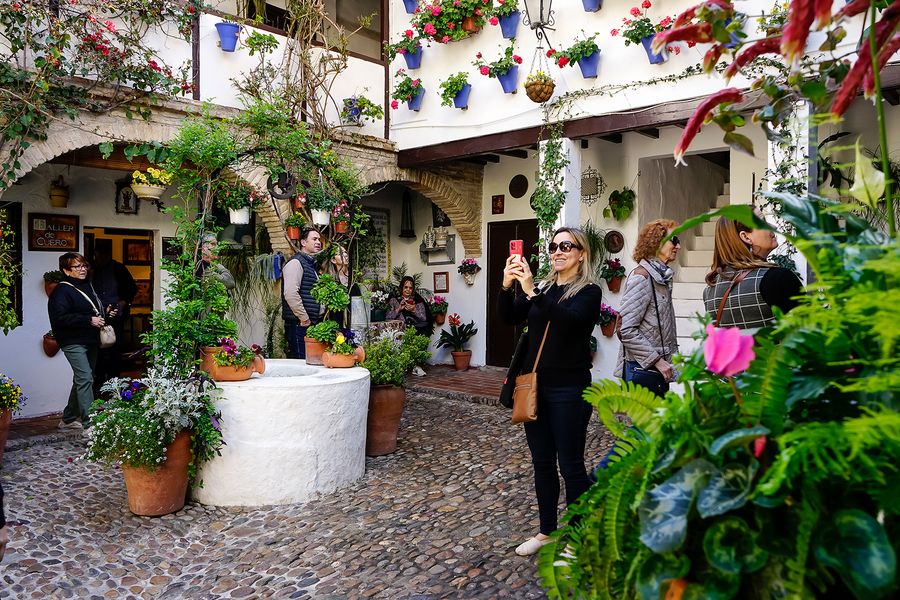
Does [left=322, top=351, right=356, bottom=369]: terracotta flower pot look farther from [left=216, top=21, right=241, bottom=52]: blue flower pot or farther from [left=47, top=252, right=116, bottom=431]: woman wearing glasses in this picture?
[left=216, top=21, right=241, bottom=52]: blue flower pot

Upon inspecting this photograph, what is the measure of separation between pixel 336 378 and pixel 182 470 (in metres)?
1.13

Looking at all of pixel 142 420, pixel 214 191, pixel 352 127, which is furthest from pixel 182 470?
pixel 352 127

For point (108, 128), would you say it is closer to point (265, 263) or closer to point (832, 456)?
point (265, 263)

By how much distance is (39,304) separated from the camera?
7578mm

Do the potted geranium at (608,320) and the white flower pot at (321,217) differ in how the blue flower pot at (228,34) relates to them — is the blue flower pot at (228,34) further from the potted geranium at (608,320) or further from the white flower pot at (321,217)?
the potted geranium at (608,320)

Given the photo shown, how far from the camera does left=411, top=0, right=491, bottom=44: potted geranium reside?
8.16 meters

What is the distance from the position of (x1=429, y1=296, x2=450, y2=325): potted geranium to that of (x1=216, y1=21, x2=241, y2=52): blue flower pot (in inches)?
183

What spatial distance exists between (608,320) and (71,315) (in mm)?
5839

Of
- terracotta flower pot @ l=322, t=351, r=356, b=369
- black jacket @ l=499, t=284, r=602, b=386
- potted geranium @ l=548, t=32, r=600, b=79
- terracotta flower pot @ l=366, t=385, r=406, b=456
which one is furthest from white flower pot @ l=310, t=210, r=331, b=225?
black jacket @ l=499, t=284, r=602, b=386

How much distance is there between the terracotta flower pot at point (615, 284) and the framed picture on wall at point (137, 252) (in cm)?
590

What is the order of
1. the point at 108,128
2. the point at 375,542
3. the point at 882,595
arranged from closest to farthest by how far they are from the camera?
the point at 882,595, the point at 375,542, the point at 108,128

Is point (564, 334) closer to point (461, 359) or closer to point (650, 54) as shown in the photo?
point (650, 54)

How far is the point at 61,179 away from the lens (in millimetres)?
7680

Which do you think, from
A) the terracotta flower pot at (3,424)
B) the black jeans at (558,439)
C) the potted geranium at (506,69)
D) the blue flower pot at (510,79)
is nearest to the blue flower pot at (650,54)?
the potted geranium at (506,69)
